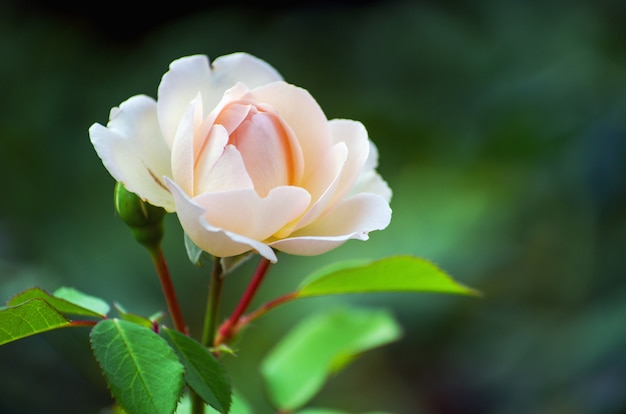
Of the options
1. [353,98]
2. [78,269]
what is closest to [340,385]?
[78,269]

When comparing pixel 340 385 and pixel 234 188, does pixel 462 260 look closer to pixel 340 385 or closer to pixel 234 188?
pixel 340 385

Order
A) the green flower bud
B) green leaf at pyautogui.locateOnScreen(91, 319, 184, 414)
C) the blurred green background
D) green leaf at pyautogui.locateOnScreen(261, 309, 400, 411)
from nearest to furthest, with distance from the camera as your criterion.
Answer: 1. green leaf at pyautogui.locateOnScreen(91, 319, 184, 414)
2. the green flower bud
3. green leaf at pyautogui.locateOnScreen(261, 309, 400, 411)
4. the blurred green background

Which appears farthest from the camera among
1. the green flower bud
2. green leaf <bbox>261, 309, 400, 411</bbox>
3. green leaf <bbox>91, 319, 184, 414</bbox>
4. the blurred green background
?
the blurred green background

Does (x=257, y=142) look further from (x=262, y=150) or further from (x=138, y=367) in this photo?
(x=138, y=367)

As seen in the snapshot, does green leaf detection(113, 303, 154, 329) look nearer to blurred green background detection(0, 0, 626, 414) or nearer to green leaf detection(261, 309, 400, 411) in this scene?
green leaf detection(261, 309, 400, 411)

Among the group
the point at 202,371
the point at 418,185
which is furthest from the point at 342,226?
the point at 418,185

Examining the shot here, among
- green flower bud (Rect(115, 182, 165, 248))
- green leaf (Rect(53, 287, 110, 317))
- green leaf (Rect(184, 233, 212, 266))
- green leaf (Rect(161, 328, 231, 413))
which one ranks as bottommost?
green leaf (Rect(161, 328, 231, 413))

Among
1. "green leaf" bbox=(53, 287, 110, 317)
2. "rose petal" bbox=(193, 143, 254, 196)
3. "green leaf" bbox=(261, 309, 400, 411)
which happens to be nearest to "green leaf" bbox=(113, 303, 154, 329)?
"green leaf" bbox=(53, 287, 110, 317)
